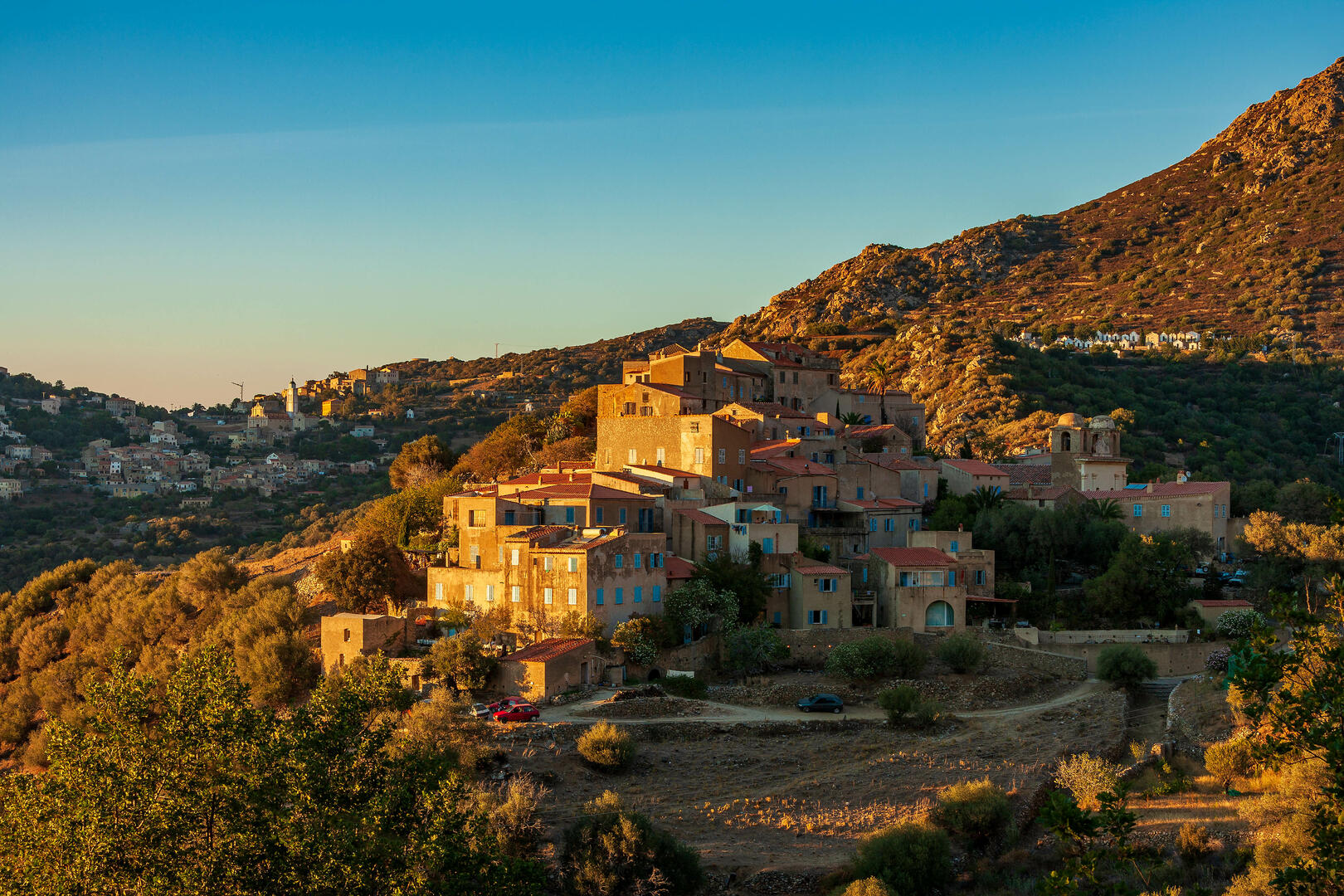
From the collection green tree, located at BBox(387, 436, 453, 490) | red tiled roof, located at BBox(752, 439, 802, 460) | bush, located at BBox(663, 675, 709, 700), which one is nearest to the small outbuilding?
bush, located at BBox(663, 675, 709, 700)

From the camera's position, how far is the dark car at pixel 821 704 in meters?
34.5

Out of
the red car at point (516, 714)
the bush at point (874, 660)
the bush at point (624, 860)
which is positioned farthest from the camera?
the bush at point (874, 660)

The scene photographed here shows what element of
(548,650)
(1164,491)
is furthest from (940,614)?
(1164,491)

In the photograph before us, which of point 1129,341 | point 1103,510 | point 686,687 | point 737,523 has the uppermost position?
point 1129,341

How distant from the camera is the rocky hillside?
11731cm

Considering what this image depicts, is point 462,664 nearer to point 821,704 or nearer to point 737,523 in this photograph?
point 821,704

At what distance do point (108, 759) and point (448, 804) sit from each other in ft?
16.0

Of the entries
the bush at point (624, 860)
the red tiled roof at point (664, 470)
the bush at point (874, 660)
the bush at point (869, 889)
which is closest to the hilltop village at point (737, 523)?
the red tiled roof at point (664, 470)

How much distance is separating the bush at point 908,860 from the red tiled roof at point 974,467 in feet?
93.4

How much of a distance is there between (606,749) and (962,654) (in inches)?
517

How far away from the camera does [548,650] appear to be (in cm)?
3438

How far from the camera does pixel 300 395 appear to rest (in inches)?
6929

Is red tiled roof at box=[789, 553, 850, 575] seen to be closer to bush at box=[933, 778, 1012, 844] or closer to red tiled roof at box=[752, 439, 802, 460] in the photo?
red tiled roof at box=[752, 439, 802, 460]

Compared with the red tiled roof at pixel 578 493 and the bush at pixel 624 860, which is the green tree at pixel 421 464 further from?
the bush at pixel 624 860
